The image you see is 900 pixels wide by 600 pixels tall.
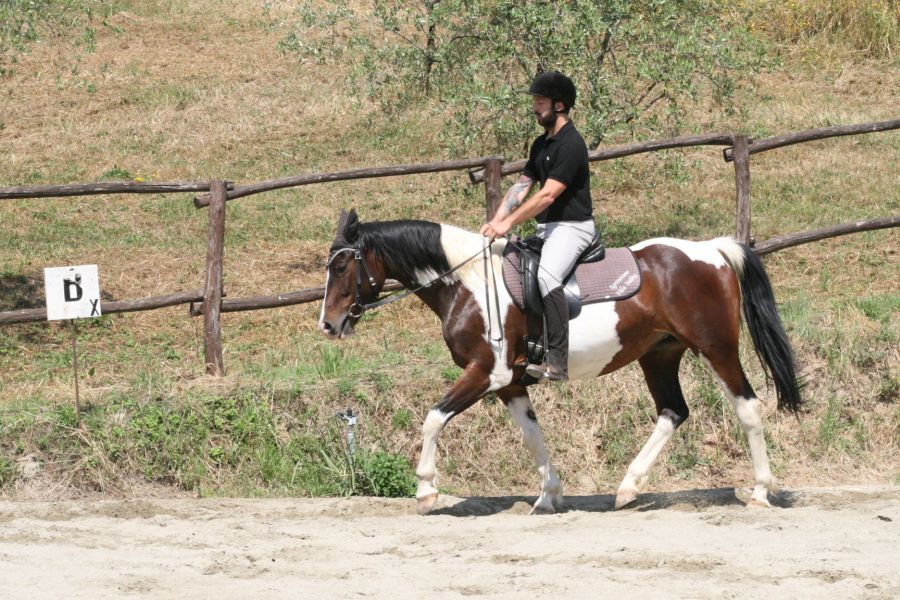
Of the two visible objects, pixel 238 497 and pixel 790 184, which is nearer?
pixel 238 497

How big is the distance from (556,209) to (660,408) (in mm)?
1557

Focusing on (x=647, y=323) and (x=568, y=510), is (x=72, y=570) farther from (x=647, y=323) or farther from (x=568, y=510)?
(x=647, y=323)

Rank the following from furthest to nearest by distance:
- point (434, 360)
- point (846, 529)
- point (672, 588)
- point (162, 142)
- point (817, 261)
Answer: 1. point (162, 142)
2. point (817, 261)
3. point (434, 360)
4. point (846, 529)
5. point (672, 588)

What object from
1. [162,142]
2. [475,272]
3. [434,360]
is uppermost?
[162,142]

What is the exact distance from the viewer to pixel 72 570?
226 inches

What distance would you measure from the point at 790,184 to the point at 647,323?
30.1 ft

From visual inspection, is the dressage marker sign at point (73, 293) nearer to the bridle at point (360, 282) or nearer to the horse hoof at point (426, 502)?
the bridle at point (360, 282)

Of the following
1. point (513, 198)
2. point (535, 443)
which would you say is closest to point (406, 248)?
point (513, 198)

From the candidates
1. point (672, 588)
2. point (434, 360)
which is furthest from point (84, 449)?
point (672, 588)

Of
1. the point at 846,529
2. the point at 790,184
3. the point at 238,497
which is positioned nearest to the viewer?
the point at 846,529

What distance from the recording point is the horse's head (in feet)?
23.1

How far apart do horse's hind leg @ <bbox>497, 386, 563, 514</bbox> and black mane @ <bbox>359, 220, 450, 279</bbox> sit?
0.97m

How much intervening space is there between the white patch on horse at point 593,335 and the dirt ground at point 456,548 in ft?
3.25

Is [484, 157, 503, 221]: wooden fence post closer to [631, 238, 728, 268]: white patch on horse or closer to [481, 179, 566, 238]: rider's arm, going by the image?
[631, 238, 728, 268]: white patch on horse
